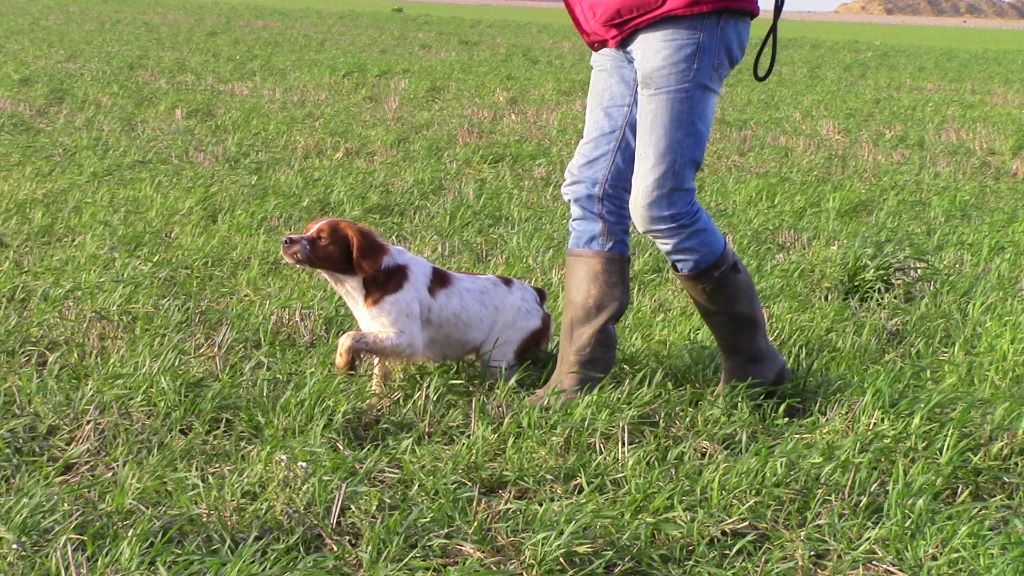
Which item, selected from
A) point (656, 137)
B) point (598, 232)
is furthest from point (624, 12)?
point (598, 232)

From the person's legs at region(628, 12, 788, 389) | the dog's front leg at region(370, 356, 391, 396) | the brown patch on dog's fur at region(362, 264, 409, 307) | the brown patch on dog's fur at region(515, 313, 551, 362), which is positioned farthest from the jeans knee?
the dog's front leg at region(370, 356, 391, 396)

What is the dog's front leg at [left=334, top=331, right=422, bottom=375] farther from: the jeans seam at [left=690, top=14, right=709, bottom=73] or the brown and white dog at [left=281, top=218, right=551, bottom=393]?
the jeans seam at [left=690, top=14, right=709, bottom=73]

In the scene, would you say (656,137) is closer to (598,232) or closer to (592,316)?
(598,232)

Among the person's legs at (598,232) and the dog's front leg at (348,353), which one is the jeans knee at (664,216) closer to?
the person's legs at (598,232)

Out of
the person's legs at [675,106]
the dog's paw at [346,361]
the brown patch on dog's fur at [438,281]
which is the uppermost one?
the person's legs at [675,106]

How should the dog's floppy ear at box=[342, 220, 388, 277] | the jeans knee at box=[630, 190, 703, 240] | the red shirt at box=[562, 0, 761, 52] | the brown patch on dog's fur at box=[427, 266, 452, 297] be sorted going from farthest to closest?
the brown patch on dog's fur at box=[427, 266, 452, 297]
the dog's floppy ear at box=[342, 220, 388, 277]
the jeans knee at box=[630, 190, 703, 240]
the red shirt at box=[562, 0, 761, 52]

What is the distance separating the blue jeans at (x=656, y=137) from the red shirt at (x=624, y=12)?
4cm

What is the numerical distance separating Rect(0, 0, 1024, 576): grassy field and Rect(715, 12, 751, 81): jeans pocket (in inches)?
43.8

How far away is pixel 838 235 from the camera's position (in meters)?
5.88

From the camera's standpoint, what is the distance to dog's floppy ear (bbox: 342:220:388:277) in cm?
359

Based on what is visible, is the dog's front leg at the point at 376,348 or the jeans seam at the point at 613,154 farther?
the dog's front leg at the point at 376,348

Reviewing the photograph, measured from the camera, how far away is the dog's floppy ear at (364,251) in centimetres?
359

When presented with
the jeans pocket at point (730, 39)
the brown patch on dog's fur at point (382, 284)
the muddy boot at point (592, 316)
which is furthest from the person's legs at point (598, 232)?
the brown patch on dog's fur at point (382, 284)

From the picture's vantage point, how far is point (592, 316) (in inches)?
138
